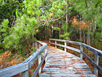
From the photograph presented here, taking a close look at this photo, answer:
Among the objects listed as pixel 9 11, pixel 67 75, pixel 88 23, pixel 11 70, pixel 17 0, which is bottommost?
pixel 67 75

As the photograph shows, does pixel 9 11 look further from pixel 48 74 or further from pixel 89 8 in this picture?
pixel 48 74

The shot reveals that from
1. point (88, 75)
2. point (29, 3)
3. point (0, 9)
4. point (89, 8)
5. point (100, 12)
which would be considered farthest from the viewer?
point (0, 9)

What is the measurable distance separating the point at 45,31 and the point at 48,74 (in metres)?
21.2

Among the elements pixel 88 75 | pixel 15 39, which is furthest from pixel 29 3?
pixel 88 75

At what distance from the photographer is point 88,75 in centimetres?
331

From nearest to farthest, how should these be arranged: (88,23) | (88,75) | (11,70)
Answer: (11,70), (88,75), (88,23)

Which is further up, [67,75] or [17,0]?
[17,0]

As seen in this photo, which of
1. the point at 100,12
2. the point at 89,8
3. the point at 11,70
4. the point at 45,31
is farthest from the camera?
the point at 45,31

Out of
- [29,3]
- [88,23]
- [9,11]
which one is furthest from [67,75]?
[88,23]

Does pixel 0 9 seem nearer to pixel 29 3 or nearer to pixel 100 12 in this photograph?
pixel 29 3

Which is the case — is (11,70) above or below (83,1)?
below

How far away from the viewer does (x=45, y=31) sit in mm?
24375

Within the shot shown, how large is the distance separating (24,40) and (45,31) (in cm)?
1705

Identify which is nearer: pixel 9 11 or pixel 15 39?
pixel 15 39
